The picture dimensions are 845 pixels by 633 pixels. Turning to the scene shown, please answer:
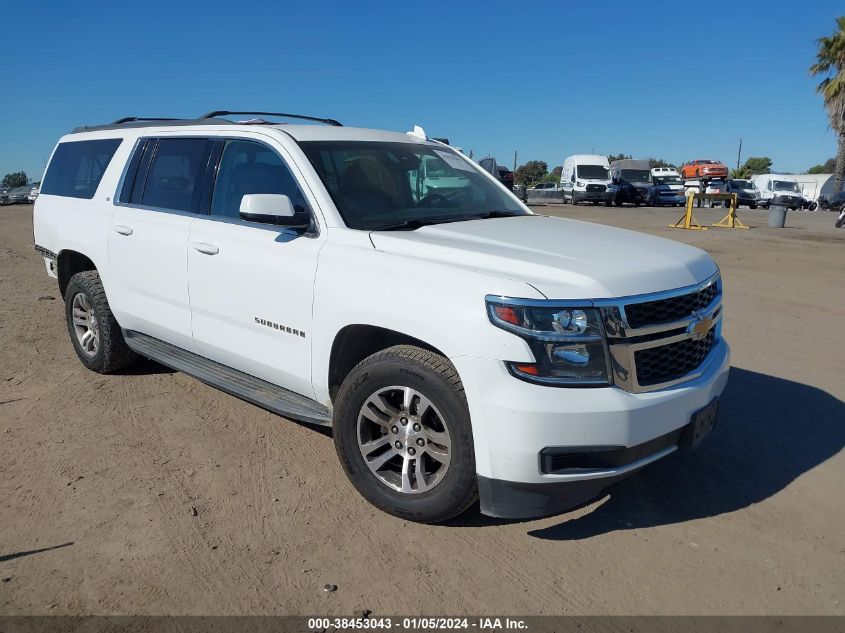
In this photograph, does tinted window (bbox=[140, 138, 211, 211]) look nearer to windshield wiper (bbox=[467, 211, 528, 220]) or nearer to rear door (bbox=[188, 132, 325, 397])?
rear door (bbox=[188, 132, 325, 397])

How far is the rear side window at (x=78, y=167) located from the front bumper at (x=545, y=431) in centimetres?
391

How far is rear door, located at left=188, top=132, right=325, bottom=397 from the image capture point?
3689 mm

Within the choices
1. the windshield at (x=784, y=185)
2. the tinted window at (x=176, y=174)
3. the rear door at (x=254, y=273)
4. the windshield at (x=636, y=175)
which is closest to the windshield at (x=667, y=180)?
the windshield at (x=636, y=175)

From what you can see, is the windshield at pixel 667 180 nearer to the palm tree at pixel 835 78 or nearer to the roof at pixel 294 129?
the palm tree at pixel 835 78

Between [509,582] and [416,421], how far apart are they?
82 cm

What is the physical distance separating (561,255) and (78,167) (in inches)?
174

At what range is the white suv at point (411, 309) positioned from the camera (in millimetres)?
2881

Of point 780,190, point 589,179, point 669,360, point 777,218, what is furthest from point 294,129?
point 780,190

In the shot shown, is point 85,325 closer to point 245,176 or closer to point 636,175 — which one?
point 245,176

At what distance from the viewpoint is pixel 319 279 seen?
3.54 metres

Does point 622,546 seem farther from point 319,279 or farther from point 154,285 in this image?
point 154,285

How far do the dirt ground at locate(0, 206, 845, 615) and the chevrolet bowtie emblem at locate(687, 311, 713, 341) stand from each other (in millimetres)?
911

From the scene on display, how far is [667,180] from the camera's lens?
131 feet

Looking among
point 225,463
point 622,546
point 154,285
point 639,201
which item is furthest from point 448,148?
point 639,201
